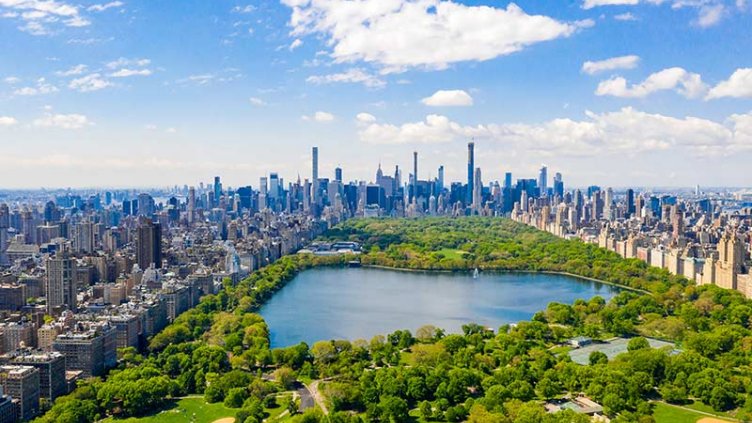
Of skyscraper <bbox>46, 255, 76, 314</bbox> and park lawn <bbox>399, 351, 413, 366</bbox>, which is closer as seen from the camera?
park lawn <bbox>399, 351, 413, 366</bbox>

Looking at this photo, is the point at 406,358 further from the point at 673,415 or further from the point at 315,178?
the point at 315,178

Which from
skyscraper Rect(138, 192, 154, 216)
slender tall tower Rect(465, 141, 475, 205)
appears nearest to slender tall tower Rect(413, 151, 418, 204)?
slender tall tower Rect(465, 141, 475, 205)

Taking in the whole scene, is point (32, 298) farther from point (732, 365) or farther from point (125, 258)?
point (732, 365)

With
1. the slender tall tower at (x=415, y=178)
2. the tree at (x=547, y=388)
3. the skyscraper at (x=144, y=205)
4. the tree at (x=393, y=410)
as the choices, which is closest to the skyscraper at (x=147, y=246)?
the tree at (x=393, y=410)

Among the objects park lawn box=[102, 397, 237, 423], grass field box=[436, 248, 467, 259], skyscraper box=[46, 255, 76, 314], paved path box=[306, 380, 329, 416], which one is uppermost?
skyscraper box=[46, 255, 76, 314]

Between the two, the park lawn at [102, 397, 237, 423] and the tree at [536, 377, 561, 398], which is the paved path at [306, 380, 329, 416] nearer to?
the park lawn at [102, 397, 237, 423]
